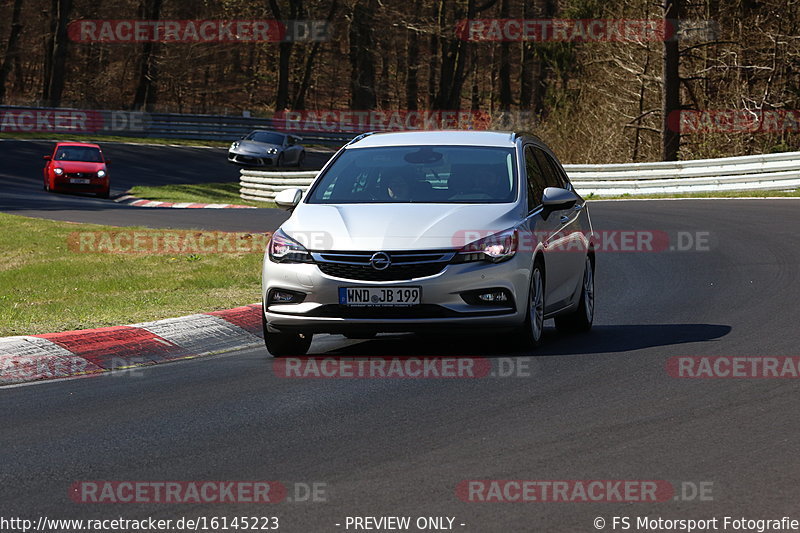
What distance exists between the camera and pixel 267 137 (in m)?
50.1

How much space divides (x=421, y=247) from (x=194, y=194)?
3132cm

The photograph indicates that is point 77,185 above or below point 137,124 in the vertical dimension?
above

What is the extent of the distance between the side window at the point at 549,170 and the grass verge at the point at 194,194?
948 inches

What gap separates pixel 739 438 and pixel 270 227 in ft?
57.5

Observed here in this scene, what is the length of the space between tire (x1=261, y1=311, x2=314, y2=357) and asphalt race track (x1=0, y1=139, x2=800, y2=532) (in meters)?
0.17

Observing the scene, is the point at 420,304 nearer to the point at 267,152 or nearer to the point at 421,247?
the point at 421,247

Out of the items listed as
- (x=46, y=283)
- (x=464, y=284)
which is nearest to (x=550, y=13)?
(x=46, y=283)

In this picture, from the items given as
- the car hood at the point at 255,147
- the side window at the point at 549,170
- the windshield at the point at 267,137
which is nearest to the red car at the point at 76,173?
the car hood at the point at 255,147

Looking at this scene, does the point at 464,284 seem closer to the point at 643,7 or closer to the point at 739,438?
the point at 739,438

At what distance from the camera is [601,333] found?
11250 mm

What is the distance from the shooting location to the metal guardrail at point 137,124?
175 ft

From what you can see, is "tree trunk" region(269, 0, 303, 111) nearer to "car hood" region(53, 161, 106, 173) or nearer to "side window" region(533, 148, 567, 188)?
"car hood" region(53, 161, 106, 173)

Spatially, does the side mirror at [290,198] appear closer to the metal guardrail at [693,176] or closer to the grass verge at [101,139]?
the metal guardrail at [693,176]

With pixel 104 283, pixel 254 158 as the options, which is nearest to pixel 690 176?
pixel 104 283
